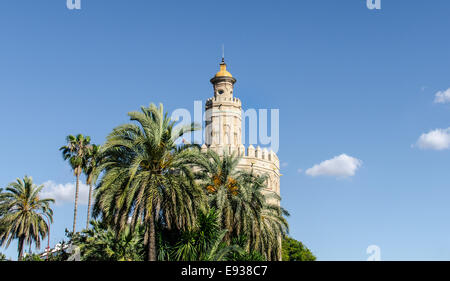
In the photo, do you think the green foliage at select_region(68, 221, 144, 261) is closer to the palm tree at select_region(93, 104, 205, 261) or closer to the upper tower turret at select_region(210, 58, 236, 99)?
the palm tree at select_region(93, 104, 205, 261)

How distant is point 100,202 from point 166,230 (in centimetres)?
361

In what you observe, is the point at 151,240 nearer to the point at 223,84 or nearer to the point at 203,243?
the point at 203,243

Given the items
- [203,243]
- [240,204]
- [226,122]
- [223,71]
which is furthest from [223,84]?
[203,243]

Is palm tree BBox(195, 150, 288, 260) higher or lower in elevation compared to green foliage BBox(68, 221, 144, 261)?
higher

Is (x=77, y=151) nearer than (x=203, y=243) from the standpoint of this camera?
No

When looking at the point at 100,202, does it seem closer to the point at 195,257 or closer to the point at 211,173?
the point at 195,257

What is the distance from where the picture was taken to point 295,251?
181 feet

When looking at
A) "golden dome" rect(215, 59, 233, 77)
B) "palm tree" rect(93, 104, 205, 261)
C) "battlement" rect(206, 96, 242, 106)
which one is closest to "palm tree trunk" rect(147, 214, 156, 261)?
"palm tree" rect(93, 104, 205, 261)

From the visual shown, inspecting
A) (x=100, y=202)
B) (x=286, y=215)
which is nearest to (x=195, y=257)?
(x=100, y=202)

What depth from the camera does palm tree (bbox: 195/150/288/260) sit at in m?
26.8

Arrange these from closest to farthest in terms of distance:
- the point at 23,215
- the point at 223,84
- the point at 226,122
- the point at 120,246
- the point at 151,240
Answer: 1. the point at 151,240
2. the point at 120,246
3. the point at 23,215
4. the point at 226,122
5. the point at 223,84

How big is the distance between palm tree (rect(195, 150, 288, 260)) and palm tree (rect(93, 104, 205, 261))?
94.9 inches

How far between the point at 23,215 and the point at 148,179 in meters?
25.1
